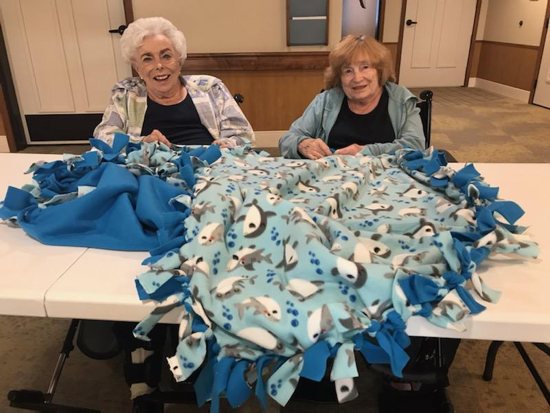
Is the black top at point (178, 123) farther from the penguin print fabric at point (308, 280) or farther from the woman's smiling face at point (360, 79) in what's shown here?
the penguin print fabric at point (308, 280)

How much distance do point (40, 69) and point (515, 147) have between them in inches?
177

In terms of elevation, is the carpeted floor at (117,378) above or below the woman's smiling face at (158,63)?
below

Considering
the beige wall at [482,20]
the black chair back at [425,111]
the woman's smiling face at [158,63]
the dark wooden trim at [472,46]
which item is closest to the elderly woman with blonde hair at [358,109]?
the black chair back at [425,111]

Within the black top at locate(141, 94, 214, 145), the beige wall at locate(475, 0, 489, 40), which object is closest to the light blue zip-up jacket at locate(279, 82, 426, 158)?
the black top at locate(141, 94, 214, 145)

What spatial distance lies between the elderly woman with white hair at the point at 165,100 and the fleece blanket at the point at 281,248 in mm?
857

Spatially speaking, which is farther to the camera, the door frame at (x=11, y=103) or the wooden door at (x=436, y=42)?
the wooden door at (x=436, y=42)

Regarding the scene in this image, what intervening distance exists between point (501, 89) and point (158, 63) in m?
6.24

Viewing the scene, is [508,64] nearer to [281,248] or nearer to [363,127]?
[363,127]

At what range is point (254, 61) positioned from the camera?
158 inches

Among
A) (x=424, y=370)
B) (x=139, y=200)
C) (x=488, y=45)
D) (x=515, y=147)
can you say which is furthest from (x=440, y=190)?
(x=488, y=45)

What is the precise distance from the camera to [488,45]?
7109mm

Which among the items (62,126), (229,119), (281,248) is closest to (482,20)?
(62,126)

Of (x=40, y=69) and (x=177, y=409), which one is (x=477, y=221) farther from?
(x=40, y=69)

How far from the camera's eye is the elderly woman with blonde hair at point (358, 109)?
1919 mm
